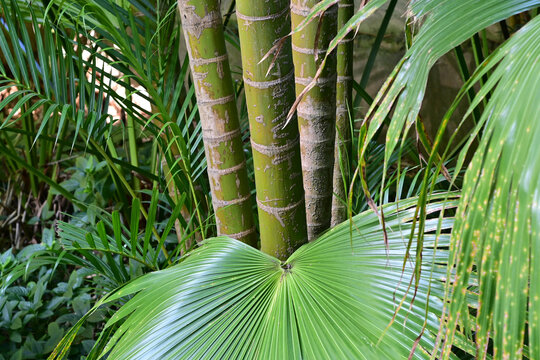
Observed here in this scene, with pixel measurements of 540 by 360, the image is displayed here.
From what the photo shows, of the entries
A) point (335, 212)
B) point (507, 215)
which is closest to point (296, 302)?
point (507, 215)

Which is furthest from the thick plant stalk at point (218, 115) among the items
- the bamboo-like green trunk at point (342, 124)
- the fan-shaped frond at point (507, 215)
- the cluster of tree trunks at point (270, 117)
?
the fan-shaped frond at point (507, 215)

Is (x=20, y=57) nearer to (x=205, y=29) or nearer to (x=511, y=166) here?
(x=205, y=29)

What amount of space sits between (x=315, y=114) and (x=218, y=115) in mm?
136

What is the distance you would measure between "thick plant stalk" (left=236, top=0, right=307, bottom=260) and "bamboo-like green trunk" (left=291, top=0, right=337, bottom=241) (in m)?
0.07

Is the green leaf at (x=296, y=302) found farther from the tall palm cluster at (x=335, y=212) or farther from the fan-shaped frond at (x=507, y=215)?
the fan-shaped frond at (x=507, y=215)

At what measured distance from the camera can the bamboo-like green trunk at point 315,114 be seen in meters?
0.68

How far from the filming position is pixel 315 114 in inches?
28.7

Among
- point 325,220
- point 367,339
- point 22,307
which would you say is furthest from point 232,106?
point 22,307

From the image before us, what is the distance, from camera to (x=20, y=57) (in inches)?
36.4

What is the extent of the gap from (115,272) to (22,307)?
1.45ft

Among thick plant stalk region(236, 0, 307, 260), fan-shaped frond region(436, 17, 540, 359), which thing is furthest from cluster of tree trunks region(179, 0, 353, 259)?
fan-shaped frond region(436, 17, 540, 359)

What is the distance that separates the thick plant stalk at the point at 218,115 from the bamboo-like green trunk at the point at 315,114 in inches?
3.8

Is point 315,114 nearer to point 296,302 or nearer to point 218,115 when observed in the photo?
point 218,115

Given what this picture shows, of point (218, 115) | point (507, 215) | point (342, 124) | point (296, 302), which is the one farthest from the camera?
point (342, 124)
